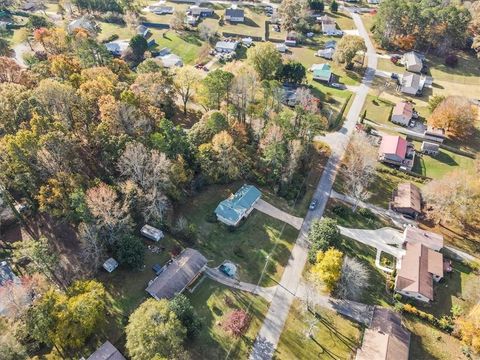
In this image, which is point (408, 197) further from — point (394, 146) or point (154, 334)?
point (154, 334)

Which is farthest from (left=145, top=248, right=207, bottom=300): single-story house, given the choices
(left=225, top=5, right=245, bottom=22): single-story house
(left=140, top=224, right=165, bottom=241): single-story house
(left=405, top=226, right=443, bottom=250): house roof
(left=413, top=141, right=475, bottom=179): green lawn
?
(left=225, top=5, right=245, bottom=22): single-story house

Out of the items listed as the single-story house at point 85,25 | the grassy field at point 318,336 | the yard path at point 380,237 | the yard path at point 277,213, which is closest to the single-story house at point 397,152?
the yard path at point 380,237

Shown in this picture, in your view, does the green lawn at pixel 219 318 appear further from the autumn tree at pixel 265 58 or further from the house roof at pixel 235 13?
the house roof at pixel 235 13

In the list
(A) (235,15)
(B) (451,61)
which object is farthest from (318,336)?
(A) (235,15)

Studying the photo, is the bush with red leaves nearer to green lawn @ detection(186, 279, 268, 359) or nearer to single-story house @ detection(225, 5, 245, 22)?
green lawn @ detection(186, 279, 268, 359)

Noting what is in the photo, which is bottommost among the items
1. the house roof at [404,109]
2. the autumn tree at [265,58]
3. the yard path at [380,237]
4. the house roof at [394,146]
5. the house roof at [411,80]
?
the yard path at [380,237]

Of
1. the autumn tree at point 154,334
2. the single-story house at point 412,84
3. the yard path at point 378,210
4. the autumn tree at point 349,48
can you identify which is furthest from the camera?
the autumn tree at point 349,48
